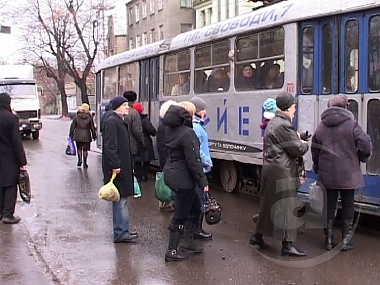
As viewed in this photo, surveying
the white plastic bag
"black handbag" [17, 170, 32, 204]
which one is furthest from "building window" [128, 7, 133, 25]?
the white plastic bag

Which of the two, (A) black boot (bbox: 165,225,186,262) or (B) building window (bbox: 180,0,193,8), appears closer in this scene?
(A) black boot (bbox: 165,225,186,262)

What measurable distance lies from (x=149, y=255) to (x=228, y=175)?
4.79m

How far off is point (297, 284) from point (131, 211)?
4.52 meters

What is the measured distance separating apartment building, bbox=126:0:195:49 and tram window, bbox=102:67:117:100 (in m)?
32.7

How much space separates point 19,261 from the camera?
709 cm

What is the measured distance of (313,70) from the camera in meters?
8.69

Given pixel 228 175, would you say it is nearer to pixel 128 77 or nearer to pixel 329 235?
pixel 329 235

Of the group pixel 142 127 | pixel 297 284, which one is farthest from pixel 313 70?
pixel 142 127

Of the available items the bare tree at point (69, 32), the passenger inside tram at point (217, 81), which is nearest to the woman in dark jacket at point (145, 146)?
the passenger inside tram at point (217, 81)

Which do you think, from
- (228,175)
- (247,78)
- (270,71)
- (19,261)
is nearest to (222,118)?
(247,78)

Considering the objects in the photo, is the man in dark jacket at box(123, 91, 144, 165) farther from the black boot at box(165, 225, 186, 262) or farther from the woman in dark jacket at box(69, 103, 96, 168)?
the black boot at box(165, 225, 186, 262)

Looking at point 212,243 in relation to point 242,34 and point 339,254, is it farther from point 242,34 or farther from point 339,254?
point 242,34

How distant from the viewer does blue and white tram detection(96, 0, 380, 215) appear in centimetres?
793

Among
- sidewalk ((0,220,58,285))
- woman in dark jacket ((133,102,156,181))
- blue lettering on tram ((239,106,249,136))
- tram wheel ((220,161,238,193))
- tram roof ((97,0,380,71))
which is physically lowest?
sidewalk ((0,220,58,285))
